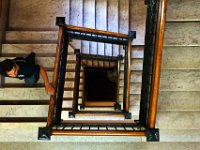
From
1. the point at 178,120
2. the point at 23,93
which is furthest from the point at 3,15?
the point at 178,120

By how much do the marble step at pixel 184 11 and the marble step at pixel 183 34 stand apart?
7cm

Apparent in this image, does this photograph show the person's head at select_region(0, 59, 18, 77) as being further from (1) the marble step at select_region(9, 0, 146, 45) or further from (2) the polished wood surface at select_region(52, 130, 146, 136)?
(1) the marble step at select_region(9, 0, 146, 45)

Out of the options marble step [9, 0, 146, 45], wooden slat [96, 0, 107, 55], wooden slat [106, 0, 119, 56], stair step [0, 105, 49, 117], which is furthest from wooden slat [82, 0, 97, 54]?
stair step [0, 105, 49, 117]

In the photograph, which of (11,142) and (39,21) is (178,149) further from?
(39,21)

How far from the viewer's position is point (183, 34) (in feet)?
8.52

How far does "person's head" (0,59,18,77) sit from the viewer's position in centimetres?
293

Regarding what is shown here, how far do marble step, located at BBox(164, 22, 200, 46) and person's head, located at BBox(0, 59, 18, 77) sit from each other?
1.96m

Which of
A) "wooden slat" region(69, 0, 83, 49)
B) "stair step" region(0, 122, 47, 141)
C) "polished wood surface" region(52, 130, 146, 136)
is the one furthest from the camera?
"wooden slat" region(69, 0, 83, 49)

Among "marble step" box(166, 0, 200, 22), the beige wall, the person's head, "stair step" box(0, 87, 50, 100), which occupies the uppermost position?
the beige wall

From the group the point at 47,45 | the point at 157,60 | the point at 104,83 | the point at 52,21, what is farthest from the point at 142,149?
the point at 104,83

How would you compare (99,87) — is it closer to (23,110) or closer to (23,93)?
(23,93)

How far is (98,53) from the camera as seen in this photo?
621 centimetres

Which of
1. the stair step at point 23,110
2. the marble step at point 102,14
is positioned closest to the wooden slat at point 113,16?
the marble step at point 102,14

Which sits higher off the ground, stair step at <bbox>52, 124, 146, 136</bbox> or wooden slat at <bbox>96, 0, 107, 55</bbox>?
wooden slat at <bbox>96, 0, 107, 55</bbox>
